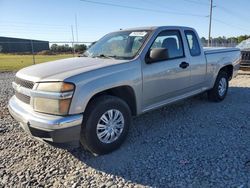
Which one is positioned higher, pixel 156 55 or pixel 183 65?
pixel 156 55

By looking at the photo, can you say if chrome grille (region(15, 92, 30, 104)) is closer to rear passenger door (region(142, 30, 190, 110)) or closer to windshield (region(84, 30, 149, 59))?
windshield (region(84, 30, 149, 59))

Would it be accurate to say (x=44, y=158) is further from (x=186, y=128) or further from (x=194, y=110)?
(x=194, y=110)

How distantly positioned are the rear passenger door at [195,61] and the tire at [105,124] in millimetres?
2013

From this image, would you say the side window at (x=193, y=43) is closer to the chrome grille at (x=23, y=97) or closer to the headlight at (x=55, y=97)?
the headlight at (x=55, y=97)

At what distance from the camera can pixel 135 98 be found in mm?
4090

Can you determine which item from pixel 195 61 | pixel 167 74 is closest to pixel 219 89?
pixel 195 61

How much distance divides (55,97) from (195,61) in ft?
10.6

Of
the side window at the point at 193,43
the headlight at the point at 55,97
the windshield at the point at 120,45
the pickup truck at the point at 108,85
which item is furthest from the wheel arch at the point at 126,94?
the side window at the point at 193,43

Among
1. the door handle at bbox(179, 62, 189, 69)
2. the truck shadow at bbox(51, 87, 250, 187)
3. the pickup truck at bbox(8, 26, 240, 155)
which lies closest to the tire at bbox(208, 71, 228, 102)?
the truck shadow at bbox(51, 87, 250, 187)

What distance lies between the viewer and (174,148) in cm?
393

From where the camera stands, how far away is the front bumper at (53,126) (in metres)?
3.18

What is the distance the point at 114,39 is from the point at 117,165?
2.47 m

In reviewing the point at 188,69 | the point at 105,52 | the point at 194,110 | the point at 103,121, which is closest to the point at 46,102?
the point at 103,121

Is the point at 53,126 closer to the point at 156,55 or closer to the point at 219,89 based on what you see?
the point at 156,55
